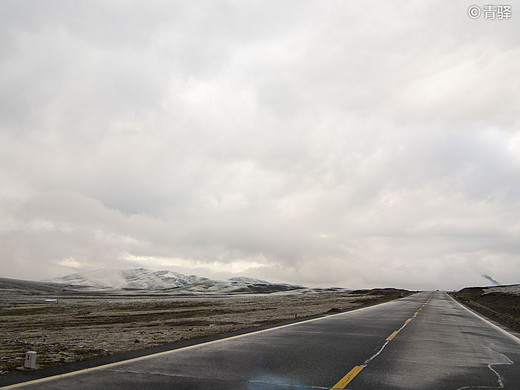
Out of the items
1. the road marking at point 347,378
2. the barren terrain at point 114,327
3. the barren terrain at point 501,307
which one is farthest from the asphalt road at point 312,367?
the barren terrain at point 501,307

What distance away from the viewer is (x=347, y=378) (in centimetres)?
728

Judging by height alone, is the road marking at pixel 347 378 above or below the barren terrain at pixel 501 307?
above

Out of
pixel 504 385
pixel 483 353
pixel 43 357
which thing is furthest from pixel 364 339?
pixel 43 357

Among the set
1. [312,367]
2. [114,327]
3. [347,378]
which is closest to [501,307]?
[114,327]

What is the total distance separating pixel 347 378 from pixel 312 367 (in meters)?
1.11

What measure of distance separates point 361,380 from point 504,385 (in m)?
2.72

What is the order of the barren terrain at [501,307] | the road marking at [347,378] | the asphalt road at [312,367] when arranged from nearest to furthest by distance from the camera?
the road marking at [347,378]
the asphalt road at [312,367]
the barren terrain at [501,307]

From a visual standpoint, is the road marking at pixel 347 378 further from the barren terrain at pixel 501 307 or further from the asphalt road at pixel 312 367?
the barren terrain at pixel 501 307

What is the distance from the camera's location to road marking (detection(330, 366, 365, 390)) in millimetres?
6643

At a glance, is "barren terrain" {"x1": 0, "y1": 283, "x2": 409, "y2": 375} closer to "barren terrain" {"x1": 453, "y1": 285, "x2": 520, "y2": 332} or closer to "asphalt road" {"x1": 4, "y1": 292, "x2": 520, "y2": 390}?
"asphalt road" {"x1": 4, "y1": 292, "x2": 520, "y2": 390}

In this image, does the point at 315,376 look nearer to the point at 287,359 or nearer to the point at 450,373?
the point at 287,359

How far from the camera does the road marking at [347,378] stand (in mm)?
6643

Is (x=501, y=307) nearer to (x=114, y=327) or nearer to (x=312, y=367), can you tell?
(x=114, y=327)

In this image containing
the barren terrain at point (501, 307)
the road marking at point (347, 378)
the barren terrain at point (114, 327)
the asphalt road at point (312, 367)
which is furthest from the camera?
Answer: the barren terrain at point (501, 307)
